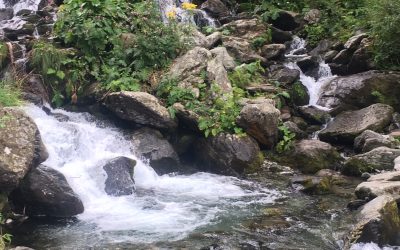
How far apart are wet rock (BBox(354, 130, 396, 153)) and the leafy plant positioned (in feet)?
5.33

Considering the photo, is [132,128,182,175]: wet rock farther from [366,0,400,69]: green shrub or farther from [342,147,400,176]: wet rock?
[366,0,400,69]: green shrub

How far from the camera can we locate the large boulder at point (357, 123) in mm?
12742

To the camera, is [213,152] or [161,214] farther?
[213,152]

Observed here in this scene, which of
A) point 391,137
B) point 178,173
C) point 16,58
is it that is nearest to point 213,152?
point 178,173

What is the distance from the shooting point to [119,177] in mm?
9719

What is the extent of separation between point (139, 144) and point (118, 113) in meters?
0.94

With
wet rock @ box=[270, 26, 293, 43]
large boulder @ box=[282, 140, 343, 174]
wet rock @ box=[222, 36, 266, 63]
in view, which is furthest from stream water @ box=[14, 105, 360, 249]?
wet rock @ box=[270, 26, 293, 43]

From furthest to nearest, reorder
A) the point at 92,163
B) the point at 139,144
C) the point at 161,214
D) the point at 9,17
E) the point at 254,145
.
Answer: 1. the point at 9,17
2. the point at 254,145
3. the point at 139,144
4. the point at 92,163
5. the point at 161,214

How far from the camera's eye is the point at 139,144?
11102 mm

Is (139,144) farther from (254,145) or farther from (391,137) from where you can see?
(391,137)

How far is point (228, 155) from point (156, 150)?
5.62 ft

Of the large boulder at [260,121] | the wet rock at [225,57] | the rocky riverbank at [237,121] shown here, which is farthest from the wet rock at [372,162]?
the wet rock at [225,57]

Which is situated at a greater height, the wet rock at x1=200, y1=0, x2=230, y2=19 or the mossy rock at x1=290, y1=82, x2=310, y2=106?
the wet rock at x1=200, y1=0, x2=230, y2=19

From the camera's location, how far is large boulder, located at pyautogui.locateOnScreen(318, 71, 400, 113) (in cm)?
1412
